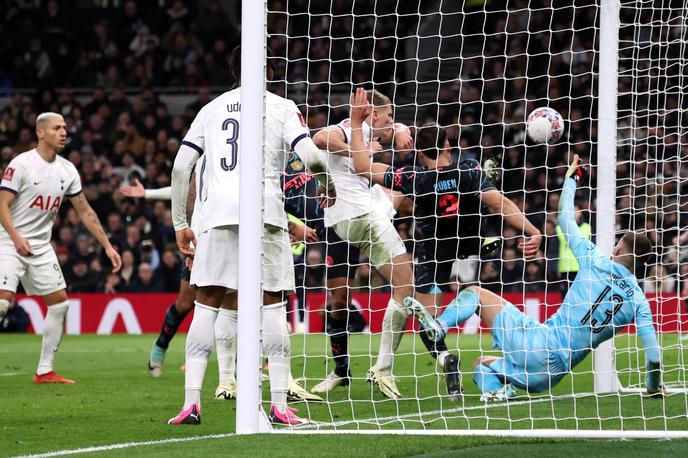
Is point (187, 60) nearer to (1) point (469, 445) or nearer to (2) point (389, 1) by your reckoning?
(2) point (389, 1)

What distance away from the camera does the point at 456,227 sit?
334 inches

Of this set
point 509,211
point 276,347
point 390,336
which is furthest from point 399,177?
point 276,347

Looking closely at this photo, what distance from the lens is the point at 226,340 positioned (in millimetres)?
7645

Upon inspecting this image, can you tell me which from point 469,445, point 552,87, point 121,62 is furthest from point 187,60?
point 469,445

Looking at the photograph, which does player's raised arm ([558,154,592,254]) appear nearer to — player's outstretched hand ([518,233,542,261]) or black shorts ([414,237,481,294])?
player's outstretched hand ([518,233,542,261])

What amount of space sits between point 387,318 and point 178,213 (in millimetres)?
2502

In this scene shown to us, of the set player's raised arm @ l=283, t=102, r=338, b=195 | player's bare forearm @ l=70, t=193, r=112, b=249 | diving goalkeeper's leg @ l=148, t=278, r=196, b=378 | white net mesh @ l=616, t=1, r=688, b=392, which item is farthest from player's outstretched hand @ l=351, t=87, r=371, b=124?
player's bare forearm @ l=70, t=193, r=112, b=249

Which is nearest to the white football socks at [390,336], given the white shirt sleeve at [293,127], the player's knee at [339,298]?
the player's knee at [339,298]

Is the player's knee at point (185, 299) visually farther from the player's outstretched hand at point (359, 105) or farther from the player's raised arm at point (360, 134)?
the player's outstretched hand at point (359, 105)

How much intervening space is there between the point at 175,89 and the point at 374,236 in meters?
14.1

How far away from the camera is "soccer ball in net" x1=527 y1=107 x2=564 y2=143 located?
24.9 ft

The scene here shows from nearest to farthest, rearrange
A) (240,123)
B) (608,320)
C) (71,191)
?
1. (240,123)
2. (608,320)
3. (71,191)

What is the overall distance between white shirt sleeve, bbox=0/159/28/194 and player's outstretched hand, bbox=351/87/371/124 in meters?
3.92

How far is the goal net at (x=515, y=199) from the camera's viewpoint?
7004 millimetres
